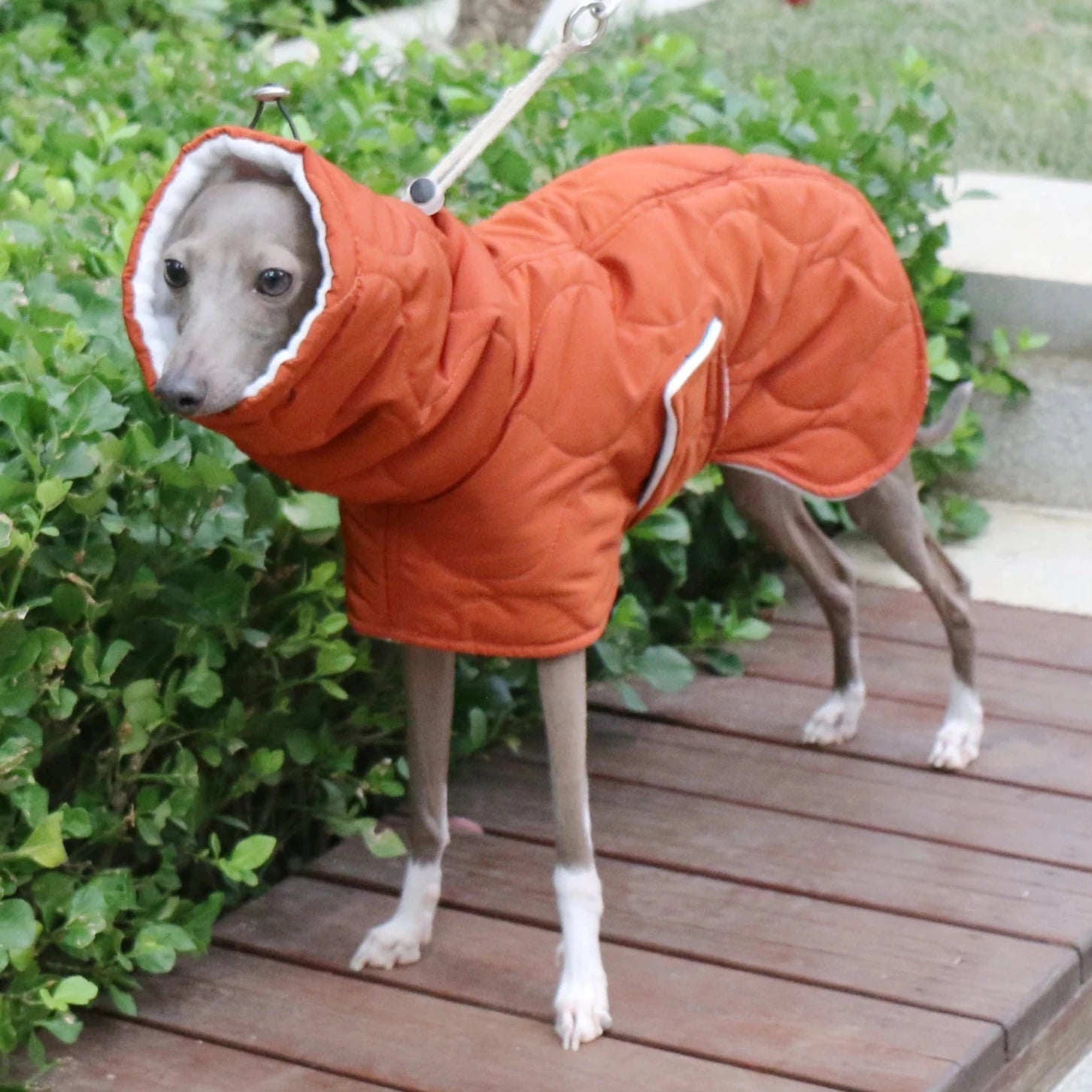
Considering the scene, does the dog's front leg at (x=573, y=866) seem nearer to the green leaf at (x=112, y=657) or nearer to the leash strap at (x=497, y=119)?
the green leaf at (x=112, y=657)

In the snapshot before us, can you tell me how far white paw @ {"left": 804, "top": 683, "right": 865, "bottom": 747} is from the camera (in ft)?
12.9

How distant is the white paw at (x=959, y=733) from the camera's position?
3.81 metres

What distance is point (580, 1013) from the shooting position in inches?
114

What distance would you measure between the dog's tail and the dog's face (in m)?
2.00

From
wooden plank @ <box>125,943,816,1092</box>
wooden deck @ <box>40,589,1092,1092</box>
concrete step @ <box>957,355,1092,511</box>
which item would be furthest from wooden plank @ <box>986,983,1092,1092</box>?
concrete step @ <box>957,355,1092,511</box>

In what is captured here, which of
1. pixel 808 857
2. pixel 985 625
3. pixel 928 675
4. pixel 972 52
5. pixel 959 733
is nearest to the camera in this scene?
pixel 808 857

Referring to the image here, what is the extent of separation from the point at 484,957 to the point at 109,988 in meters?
0.61

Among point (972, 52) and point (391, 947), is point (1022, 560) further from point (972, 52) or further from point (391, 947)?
point (972, 52)

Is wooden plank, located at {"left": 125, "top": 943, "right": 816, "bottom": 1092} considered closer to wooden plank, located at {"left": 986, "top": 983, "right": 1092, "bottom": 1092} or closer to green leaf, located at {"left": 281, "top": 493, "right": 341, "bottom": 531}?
wooden plank, located at {"left": 986, "top": 983, "right": 1092, "bottom": 1092}

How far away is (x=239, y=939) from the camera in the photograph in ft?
10.5

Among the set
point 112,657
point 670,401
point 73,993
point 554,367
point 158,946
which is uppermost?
point 554,367

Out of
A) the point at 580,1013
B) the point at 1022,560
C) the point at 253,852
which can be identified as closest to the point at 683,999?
the point at 580,1013

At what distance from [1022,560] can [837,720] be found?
1157 millimetres

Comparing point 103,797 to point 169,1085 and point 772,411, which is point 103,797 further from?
point 772,411
